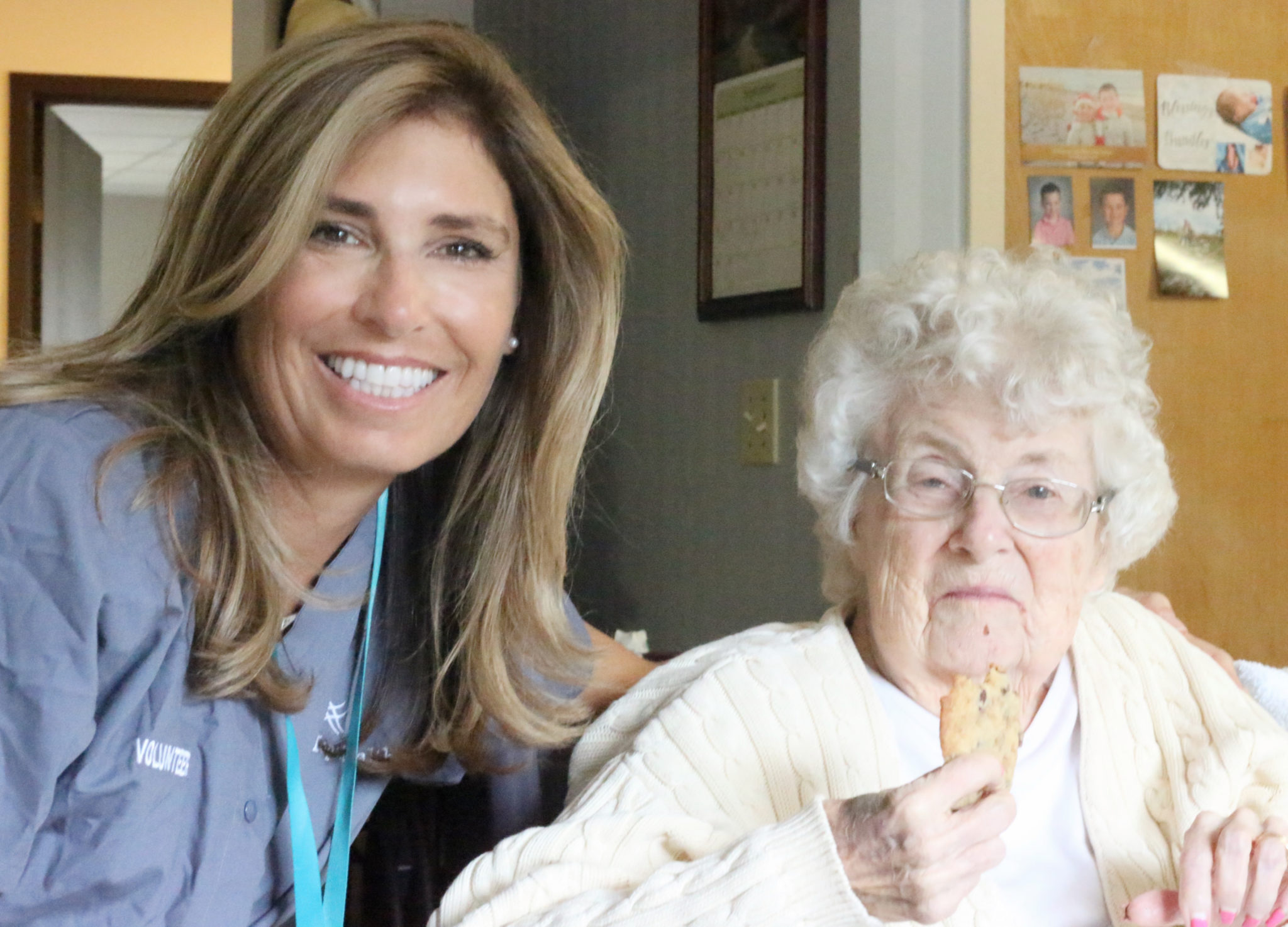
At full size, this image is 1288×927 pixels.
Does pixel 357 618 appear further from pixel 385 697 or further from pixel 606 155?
pixel 606 155

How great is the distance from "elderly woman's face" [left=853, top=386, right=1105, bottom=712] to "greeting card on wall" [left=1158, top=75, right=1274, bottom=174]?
47.3 inches

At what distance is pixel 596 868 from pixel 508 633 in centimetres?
36

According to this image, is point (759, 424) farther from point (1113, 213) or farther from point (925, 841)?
point (925, 841)

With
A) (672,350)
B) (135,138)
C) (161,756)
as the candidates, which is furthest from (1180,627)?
(135,138)

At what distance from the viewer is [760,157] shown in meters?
2.38

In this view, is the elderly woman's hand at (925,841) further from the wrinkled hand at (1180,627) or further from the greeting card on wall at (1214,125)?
the greeting card on wall at (1214,125)

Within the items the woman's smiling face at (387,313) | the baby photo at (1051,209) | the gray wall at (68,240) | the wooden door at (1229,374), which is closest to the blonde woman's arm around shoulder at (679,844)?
the woman's smiling face at (387,313)

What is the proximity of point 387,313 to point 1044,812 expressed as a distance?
830 millimetres

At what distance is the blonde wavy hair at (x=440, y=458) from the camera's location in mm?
1291

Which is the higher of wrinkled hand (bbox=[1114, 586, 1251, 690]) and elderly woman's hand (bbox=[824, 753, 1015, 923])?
wrinkled hand (bbox=[1114, 586, 1251, 690])

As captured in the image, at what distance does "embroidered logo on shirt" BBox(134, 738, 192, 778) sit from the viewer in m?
1.24

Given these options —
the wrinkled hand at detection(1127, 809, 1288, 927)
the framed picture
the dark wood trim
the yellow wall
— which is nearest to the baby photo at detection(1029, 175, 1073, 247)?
the framed picture

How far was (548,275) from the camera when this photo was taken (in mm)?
1519

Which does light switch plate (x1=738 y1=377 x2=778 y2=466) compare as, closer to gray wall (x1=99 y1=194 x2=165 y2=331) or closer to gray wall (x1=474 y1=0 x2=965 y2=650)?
gray wall (x1=474 y1=0 x2=965 y2=650)
